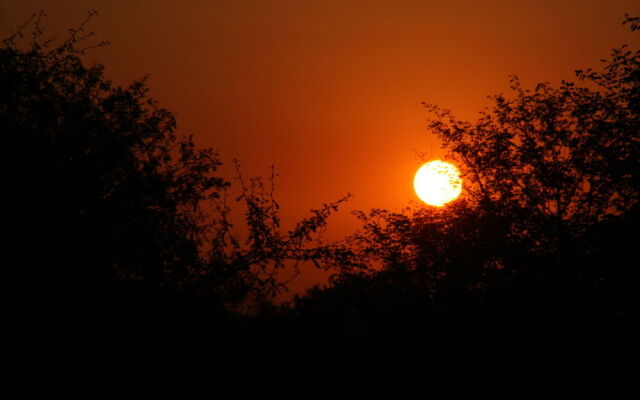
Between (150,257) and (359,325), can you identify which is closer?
(150,257)

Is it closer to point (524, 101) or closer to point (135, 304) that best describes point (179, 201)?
point (135, 304)

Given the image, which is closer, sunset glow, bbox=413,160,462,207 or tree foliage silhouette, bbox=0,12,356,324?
tree foliage silhouette, bbox=0,12,356,324

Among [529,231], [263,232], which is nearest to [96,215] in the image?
[263,232]

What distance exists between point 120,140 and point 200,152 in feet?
10.2

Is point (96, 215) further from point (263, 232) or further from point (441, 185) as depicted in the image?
point (441, 185)

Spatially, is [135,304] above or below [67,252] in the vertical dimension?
below

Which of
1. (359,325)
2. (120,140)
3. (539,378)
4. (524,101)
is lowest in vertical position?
(539,378)

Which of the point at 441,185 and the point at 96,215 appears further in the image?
the point at 441,185

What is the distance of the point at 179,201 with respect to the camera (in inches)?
632

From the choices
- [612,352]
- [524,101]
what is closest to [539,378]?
[612,352]

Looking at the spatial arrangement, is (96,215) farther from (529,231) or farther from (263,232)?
(529,231)

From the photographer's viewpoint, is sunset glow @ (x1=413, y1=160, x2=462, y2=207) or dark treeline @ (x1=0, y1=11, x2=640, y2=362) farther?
sunset glow @ (x1=413, y1=160, x2=462, y2=207)

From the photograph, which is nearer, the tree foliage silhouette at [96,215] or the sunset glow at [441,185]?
the tree foliage silhouette at [96,215]

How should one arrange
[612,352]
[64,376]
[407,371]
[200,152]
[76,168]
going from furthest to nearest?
1. [407,371]
2. [612,352]
3. [200,152]
4. [76,168]
5. [64,376]
